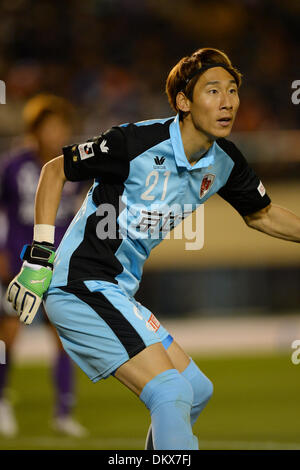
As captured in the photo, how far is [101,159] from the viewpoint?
11.5 feet

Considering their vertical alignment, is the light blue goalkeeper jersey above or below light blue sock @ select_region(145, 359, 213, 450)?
above

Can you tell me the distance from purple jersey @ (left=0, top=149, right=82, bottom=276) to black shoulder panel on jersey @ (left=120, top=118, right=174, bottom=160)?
9.36 ft

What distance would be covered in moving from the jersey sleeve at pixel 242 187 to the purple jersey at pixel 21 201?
2588mm

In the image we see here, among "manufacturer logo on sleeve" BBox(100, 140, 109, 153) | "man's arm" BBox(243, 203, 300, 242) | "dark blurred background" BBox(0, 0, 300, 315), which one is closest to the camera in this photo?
"manufacturer logo on sleeve" BBox(100, 140, 109, 153)

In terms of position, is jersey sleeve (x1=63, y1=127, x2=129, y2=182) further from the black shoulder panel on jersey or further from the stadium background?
the stadium background

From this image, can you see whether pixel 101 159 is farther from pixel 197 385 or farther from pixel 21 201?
pixel 21 201

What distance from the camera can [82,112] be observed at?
14.5 metres


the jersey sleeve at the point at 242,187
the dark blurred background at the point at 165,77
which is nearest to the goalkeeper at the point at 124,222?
the jersey sleeve at the point at 242,187

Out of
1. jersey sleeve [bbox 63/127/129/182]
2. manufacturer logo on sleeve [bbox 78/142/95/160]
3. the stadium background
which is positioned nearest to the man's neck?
jersey sleeve [bbox 63/127/129/182]

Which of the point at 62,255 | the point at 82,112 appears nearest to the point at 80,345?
the point at 62,255

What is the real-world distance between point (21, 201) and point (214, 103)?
10.3ft

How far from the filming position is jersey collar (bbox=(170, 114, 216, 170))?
3.58 metres

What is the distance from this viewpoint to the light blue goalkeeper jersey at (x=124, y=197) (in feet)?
11.6
